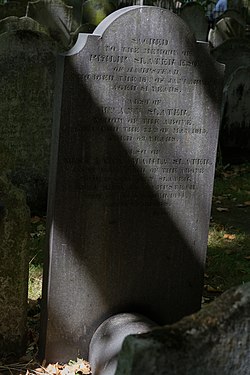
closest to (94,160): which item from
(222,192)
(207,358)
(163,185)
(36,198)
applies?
(163,185)

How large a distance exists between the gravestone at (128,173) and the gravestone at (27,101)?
7.78 ft

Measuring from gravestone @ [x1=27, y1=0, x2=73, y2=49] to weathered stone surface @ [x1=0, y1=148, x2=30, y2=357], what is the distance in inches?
373

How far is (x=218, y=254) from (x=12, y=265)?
2426mm

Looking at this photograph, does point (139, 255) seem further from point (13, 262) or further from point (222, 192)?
point (222, 192)

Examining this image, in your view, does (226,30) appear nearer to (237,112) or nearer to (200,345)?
(237,112)

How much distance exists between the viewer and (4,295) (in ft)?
12.5

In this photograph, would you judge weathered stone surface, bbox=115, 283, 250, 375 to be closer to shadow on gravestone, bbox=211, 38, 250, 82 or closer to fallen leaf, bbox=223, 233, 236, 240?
fallen leaf, bbox=223, 233, 236, 240

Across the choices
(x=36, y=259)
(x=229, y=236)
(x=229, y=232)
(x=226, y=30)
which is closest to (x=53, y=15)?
(x=226, y=30)

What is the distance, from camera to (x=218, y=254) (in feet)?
18.9

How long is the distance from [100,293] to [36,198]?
9.34ft

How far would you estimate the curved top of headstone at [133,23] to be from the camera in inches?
140

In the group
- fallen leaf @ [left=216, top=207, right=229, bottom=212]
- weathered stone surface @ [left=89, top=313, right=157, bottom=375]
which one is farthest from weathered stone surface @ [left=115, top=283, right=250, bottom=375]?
fallen leaf @ [left=216, top=207, right=229, bottom=212]

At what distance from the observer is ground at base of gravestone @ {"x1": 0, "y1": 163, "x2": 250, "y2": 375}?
3.84 m

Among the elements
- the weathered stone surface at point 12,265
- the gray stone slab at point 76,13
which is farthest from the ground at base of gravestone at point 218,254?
the gray stone slab at point 76,13
